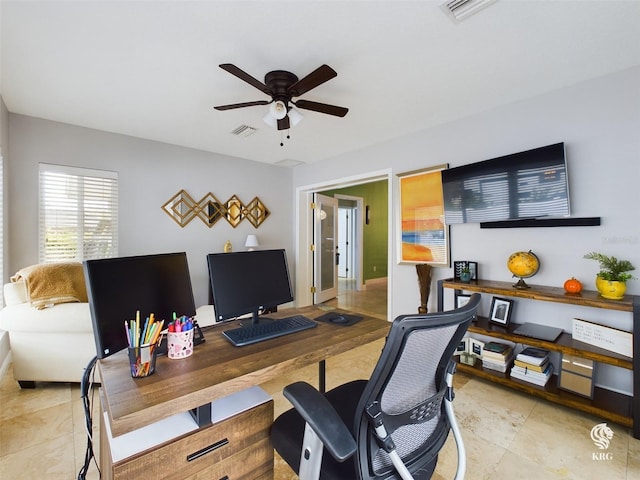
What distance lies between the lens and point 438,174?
3273mm

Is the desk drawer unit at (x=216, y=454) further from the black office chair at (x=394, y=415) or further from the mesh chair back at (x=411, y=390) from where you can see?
the mesh chair back at (x=411, y=390)

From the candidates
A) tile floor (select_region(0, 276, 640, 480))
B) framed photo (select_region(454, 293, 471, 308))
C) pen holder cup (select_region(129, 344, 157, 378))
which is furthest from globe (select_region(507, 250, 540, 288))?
pen holder cup (select_region(129, 344, 157, 378))

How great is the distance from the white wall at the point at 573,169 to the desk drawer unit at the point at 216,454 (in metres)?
2.60

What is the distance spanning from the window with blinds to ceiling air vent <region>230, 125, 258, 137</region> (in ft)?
5.25

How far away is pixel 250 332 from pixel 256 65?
1.91m

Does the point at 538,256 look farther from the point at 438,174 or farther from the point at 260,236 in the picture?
the point at 260,236

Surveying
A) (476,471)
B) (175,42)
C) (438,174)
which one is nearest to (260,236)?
(438,174)

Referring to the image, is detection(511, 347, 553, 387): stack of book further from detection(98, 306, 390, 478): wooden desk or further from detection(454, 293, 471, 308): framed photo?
detection(98, 306, 390, 478): wooden desk

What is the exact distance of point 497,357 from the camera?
8.43 ft

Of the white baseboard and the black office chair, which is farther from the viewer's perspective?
the white baseboard

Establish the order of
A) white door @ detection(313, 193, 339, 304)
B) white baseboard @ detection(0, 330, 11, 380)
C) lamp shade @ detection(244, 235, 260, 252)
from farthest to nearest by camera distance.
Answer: white door @ detection(313, 193, 339, 304) → lamp shade @ detection(244, 235, 260, 252) → white baseboard @ detection(0, 330, 11, 380)

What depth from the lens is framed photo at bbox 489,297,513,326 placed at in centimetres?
264

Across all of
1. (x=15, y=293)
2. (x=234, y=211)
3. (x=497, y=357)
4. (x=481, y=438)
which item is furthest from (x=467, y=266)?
(x=15, y=293)

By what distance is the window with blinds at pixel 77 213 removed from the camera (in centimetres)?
328
